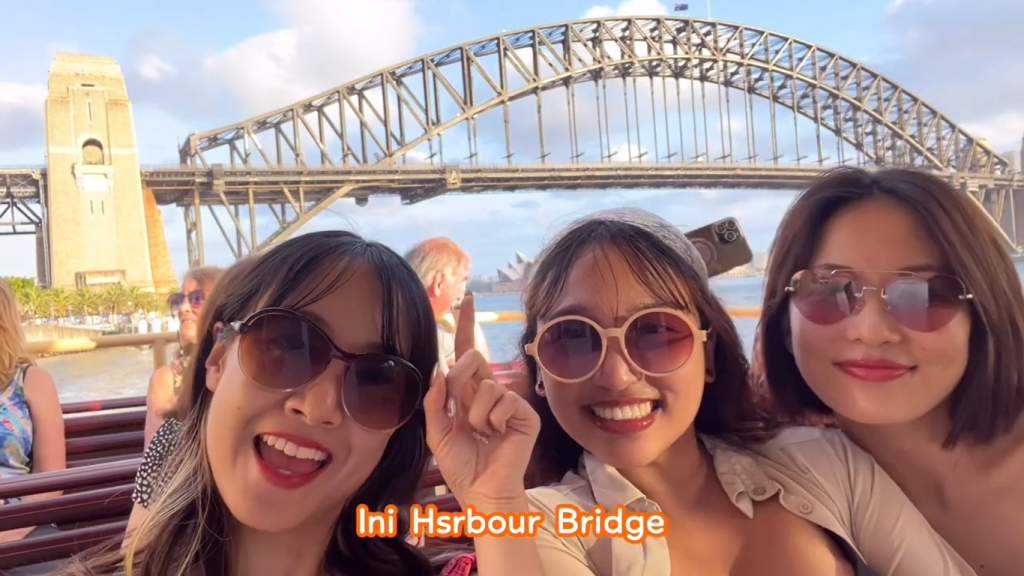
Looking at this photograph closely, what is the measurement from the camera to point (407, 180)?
2339 cm

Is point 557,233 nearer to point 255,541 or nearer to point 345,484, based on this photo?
point 345,484

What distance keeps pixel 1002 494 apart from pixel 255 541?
1255 millimetres

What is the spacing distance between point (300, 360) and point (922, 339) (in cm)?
98

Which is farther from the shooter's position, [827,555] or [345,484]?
[827,555]

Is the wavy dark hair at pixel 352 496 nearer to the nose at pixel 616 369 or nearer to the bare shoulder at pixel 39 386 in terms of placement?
the nose at pixel 616 369

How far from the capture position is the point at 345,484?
3.04ft

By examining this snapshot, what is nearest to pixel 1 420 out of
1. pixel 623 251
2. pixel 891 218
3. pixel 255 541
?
pixel 255 541

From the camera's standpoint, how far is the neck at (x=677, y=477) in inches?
42.1

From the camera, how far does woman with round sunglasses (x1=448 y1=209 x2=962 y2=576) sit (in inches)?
38.0

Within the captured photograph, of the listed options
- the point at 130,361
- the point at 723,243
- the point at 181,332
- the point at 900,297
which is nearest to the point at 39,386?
the point at 181,332

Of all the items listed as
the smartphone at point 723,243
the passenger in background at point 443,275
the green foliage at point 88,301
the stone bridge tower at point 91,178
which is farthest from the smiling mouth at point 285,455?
the stone bridge tower at point 91,178

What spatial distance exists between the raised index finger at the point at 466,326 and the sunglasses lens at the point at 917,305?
0.69 m

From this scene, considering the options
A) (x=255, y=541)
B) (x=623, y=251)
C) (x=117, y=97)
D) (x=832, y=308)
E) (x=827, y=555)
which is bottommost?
(x=827, y=555)

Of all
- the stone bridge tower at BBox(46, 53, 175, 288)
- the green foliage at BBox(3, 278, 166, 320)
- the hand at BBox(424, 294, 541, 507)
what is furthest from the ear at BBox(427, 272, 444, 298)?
the stone bridge tower at BBox(46, 53, 175, 288)
